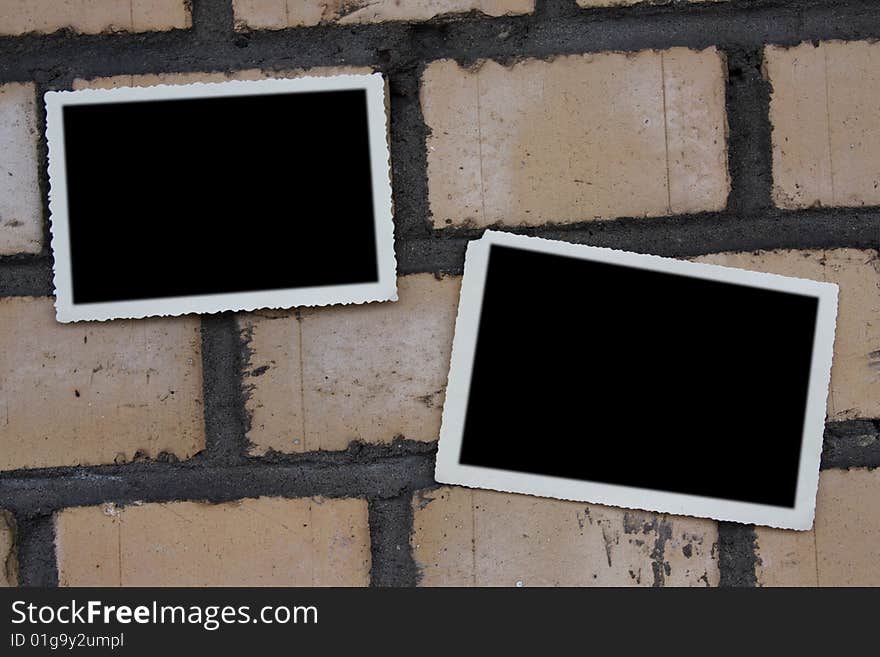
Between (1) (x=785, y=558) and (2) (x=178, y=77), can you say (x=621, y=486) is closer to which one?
(1) (x=785, y=558)

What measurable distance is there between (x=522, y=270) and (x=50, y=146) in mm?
425

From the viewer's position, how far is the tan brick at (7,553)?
2.47 ft

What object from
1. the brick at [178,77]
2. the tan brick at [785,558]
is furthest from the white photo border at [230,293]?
the tan brick at [785,558]

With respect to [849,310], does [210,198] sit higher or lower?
higher

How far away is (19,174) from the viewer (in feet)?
2.47

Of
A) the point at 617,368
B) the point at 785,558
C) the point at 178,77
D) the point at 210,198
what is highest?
the point at 178,77

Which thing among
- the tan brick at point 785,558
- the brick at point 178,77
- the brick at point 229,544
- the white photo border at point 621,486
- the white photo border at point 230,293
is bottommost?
the tan brick at point 785,558

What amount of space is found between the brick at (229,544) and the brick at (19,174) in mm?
250

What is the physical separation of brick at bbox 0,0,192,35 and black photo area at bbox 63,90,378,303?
71 millimetres

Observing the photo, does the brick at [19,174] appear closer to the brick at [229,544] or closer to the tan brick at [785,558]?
the brick at [229,544]

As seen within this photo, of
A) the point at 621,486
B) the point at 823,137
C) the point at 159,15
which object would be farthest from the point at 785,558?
the point at 159,15

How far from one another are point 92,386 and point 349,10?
402 millimetres

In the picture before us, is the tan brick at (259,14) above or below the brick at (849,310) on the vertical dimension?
above

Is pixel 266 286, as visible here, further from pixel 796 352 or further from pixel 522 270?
pixel 796 352
